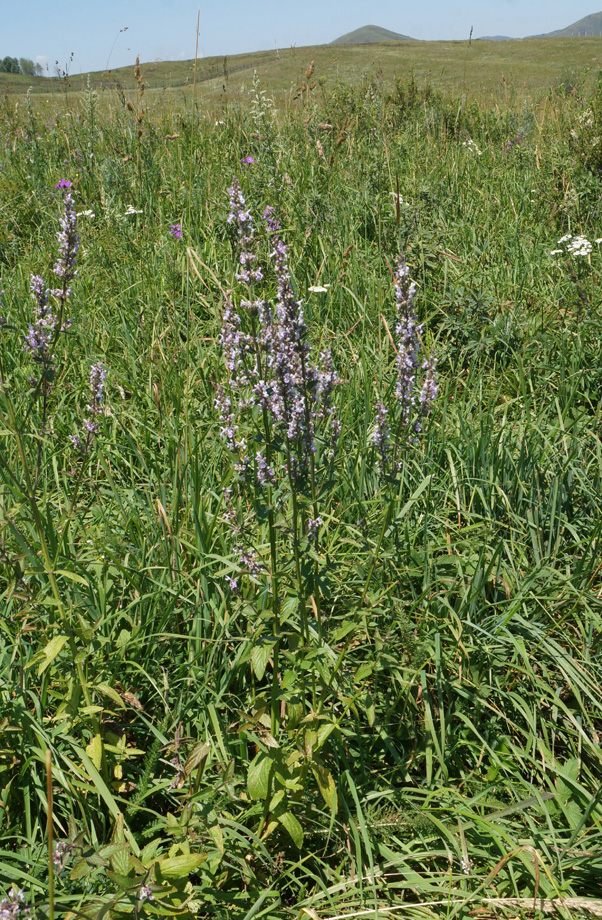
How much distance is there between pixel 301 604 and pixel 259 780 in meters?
→ 0.45

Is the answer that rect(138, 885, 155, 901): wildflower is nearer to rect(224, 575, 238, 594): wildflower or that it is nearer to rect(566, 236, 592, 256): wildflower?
rect(224, 575, 238, 594): wildflower

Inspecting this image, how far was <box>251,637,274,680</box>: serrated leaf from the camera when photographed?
1582 millimetres

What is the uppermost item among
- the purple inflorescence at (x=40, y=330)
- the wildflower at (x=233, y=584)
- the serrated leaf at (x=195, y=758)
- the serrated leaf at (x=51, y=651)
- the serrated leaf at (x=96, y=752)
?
the purple inflorescence at (x=40, y=330)

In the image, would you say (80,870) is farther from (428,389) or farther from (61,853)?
(428,389)

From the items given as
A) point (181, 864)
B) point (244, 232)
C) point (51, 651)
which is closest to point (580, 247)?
point (244, 232)

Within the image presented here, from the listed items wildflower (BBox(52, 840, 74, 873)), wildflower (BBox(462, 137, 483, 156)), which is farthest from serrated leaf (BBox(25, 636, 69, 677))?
wildflower (BBox(462, 137, 483, 156))

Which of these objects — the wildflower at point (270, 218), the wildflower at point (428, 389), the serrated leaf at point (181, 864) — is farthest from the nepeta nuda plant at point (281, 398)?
the serrated leaf at point (181, 864)

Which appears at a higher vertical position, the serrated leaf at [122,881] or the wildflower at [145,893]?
the serrated leaf at [122,881]

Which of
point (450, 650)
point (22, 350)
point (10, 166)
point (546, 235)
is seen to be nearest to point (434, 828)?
point (450, 650)

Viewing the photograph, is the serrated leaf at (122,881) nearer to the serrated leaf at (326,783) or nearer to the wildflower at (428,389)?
the serrated leaf at (326,783)

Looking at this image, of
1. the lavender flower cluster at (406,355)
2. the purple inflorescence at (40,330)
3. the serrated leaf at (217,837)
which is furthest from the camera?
the purple inflorescence at (40,330)

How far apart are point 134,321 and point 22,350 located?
0.64 metres

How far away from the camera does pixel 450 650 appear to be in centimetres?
211

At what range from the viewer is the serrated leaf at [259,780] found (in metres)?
1.59
